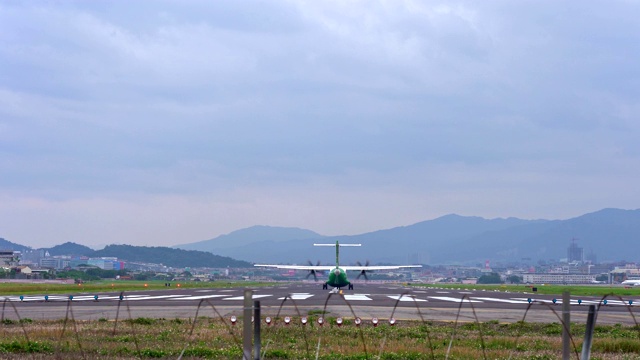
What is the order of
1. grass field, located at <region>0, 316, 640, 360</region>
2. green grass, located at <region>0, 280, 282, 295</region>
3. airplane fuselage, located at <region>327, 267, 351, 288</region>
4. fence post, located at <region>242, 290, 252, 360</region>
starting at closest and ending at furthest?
fence post, located at <region>242, 290, 252, 360</region>
grass field, located at <region>0, 316, 640, 360</region>
airplane fuselage, located at <region>327, 267, 351, 288</region>
green grass, located at <region>0, 280, 282, 295</region>

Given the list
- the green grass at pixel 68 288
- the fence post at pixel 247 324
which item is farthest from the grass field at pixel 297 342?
the green grass at pixel 68 288

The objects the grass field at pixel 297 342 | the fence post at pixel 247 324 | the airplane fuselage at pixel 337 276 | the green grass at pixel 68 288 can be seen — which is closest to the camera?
the fence post at pixel 247 324

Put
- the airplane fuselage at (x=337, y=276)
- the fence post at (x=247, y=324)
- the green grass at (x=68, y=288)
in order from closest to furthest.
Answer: the fence post at (x=247, y=324), the airplane fuselage at (x=337, y=276), the green grass at (x=68, y=288)

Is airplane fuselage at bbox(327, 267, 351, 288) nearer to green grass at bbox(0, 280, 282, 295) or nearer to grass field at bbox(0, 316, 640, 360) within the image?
green grass at bbox(0, 280, 282, 295)

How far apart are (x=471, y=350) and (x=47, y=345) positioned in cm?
1212

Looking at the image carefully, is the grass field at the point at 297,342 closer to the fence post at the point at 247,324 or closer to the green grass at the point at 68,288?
the fence post at the point at 247,324

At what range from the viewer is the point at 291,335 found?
2652cm

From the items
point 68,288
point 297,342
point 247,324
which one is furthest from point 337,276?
point 247,324

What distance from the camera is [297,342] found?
2412cm

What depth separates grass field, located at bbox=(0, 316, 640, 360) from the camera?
20.7 m

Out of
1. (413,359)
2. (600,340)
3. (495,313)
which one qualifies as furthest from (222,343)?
(495,313)

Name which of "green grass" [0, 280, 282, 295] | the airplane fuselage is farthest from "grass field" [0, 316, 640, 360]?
"green grass" [0, 280, 282, 295]

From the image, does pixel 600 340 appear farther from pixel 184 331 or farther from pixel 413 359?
pixel 184 331

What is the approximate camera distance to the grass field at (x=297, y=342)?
20.7m
